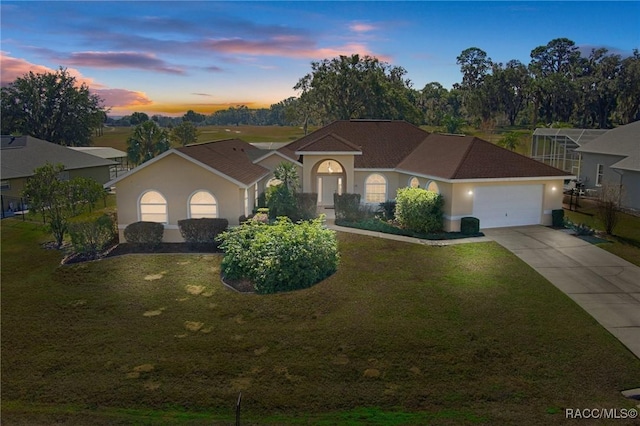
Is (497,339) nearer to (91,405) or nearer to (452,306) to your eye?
(452,306)

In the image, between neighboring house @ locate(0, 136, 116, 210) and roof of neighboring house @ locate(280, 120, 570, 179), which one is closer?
roof of neighboring house @ locate(280, 120, 570, 179)

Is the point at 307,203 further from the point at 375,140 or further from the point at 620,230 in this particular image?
the point at 620,230

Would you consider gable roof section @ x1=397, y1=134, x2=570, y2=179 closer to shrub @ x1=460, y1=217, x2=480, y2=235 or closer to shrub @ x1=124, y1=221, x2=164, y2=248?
shrub @ x1=460, y1=217, x2=480, y2=235

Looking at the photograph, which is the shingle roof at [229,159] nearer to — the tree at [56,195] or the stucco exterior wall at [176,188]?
the stucco exterior wall at [176,188]

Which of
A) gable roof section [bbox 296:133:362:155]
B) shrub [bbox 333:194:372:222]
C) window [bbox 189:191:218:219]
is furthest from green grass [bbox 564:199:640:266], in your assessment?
window [bbox 189:191:218:219]

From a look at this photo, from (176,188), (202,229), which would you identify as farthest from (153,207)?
(202,229)
